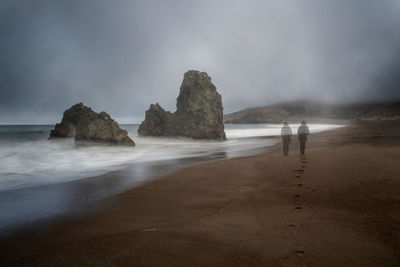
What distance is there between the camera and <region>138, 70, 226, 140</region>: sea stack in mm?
26672

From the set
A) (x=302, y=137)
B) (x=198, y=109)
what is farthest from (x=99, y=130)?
(x=302, y=137)

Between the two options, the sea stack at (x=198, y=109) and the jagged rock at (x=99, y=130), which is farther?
the sea stack at (x=198, y=109)

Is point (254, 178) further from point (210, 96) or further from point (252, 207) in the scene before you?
point (210, 96)

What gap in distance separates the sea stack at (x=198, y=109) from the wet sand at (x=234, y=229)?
20.7 m

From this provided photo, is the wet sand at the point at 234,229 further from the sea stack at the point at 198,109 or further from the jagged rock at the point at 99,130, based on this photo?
the sea stack at the point at 198,109

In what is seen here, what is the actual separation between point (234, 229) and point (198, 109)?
23685mm

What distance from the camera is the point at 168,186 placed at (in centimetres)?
630

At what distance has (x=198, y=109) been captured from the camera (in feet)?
87.8

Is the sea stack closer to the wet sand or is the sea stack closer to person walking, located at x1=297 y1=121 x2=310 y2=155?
person walking, located at x1=297 y1=121 x2=310 y2=155

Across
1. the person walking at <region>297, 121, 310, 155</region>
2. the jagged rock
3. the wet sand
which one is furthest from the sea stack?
the wet sand

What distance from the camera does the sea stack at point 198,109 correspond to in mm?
26672

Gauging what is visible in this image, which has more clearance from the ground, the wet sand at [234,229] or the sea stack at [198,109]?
the sea stack at [198,109]

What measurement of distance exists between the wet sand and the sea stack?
815 inches

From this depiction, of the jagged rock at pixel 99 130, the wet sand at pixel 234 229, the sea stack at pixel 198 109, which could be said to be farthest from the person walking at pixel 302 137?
the sea stack at pixel 198 109
